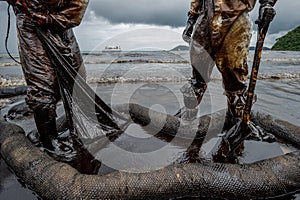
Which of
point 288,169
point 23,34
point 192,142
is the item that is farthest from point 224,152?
point 23,34

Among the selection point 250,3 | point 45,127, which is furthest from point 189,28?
point 45,127

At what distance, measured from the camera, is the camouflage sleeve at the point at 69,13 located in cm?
268

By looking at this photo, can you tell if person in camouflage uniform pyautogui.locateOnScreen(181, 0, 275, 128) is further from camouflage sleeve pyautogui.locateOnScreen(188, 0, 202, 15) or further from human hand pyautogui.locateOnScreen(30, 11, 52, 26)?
human hand pyautogui.locateOnScreen(30, 11, 52, 26)

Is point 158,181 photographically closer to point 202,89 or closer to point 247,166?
point 247,166

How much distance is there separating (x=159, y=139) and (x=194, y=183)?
1364mm

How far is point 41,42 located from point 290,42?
210 feet

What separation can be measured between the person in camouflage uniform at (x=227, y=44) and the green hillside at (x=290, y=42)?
54.6 m

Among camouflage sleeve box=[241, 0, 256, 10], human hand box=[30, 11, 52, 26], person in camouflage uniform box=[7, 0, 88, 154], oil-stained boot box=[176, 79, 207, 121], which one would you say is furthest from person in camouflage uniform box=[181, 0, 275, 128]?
human hand box=[30, 11, 52, 26]

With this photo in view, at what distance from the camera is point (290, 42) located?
56594mm

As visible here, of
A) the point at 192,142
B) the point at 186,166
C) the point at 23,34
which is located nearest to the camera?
the point at 186,166

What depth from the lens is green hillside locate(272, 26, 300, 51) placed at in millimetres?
52625

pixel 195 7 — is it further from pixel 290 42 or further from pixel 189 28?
pixel 290 42


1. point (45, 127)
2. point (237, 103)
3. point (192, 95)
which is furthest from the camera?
point (192, 95)

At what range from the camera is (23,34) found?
2693 mm
